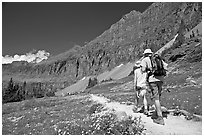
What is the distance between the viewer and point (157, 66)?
1165cm

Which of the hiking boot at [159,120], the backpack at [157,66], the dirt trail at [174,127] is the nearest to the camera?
the dirt trail at [174,127]

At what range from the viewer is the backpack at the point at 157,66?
457 inches

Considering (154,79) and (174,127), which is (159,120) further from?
(154,79)

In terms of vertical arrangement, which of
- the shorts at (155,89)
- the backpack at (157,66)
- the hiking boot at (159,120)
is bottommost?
the hiking boot at (159,120)

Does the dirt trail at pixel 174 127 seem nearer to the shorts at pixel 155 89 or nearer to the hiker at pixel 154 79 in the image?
the hiker at pixel 154 79

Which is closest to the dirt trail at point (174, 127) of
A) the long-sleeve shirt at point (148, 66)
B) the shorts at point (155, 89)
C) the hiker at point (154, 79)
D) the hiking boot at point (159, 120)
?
the hiking boot at point (159, 120)

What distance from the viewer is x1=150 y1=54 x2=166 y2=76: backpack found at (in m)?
11.6

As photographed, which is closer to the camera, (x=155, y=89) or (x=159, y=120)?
(x=159, y=120)

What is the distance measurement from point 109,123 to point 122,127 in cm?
65

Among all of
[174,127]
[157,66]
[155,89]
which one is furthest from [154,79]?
[174,127]

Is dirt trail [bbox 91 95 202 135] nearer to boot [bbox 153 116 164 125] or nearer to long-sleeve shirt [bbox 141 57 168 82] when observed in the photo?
boot [bbox 153 116 164 125]

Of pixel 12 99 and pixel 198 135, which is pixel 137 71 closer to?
pixel 198 135

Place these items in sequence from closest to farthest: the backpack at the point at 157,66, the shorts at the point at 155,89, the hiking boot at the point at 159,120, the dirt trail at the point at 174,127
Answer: the dirt trail at the point at 174,127 → the hiking boot at the point at 159,120 → the backpack at the point at 157,66 → the shorts at the point at 155,89

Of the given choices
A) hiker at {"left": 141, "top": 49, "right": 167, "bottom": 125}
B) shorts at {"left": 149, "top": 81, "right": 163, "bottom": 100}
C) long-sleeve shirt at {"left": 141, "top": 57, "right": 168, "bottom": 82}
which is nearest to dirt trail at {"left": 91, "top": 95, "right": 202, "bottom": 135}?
hiker at {"left": 141, "top": 49, "right": 167, "bottom": 125}
